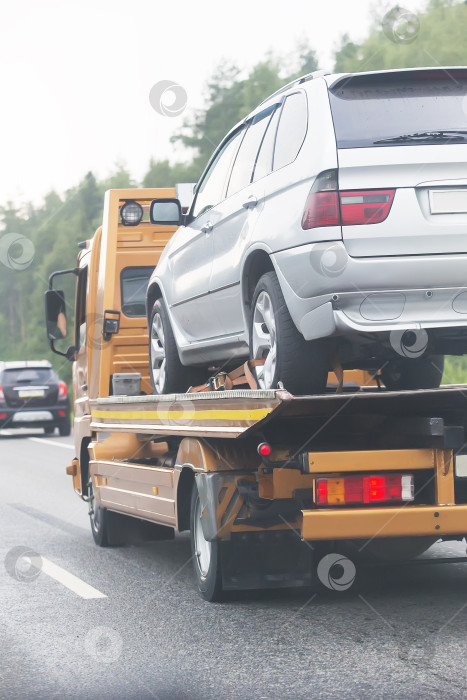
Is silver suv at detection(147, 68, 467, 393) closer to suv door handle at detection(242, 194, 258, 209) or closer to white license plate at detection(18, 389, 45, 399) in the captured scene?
suv door handle at detection(242, 194, 258, 209)

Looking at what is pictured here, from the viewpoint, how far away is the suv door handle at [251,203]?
667cm

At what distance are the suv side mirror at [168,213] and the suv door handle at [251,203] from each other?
1424 mm

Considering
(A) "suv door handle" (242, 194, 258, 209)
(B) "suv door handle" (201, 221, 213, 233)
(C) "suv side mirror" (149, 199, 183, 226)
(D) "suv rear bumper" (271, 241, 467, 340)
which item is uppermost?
(A) "suv door handle" (242, 194, 258, 209)

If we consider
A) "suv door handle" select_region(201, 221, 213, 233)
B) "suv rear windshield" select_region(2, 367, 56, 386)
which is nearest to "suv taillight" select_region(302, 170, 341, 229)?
"suv door handle" select_region(201, 221, 213, 233)

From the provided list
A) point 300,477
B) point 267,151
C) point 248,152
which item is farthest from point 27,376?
point 300,477

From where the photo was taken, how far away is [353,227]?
580cm

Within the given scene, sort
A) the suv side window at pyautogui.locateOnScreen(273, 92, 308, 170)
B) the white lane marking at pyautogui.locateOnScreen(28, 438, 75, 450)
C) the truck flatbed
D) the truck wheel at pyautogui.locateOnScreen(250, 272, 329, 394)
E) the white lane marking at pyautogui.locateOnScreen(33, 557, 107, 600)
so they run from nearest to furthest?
1. the truck flatbed
2. the truck wheel at pyautogui.locateOnScreen(250, 272, 329, 394)
3. the suv side window at pyautogui.locateOnScreen(273, 92, 308, 170)
4. the white lane marking at pyautogui.locateOnScreen(33, 557, 107, 600)
5. the white lane marking at pyautogui.locateOnScreen(28, 438, 75, 450)

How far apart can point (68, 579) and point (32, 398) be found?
18.1 meters

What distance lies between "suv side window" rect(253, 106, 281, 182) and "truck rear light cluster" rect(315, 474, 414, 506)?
185cm

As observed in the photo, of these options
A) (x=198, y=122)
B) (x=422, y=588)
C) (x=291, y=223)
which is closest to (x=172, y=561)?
(x=422, y=588)

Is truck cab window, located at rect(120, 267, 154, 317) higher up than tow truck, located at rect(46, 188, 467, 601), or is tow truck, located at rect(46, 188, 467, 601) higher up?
truck cab window, located at rect(120, 267, 154, 317)

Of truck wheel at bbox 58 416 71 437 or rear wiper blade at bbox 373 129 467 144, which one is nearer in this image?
rear wiper blade at bbox 373 129 467 144

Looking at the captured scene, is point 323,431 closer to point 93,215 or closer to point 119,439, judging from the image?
point 119,439

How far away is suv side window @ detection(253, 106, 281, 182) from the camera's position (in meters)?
6.73
